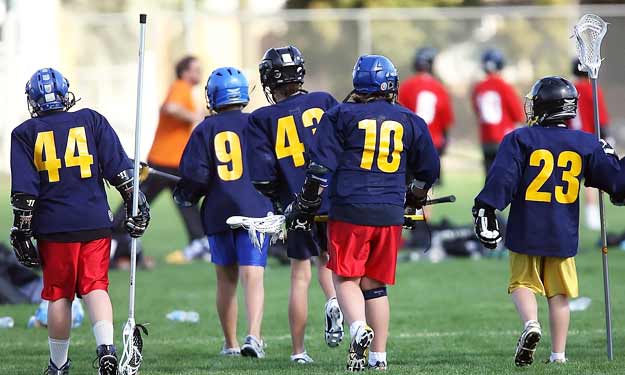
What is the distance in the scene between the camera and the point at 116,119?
2786 centimetres

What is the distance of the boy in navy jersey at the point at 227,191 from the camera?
846cm

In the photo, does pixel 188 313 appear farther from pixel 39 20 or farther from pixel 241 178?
pixel 39 20

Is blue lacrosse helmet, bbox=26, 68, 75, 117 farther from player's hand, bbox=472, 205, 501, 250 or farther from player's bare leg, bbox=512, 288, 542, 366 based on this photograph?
player's bare leg, bbox=512, 288, 542, 366

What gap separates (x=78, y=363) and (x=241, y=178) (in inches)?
62.3

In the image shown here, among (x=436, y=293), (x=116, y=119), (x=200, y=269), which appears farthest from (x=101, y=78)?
(x=436, y=293)

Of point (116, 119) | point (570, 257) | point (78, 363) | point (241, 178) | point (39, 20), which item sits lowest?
point (78, 363)

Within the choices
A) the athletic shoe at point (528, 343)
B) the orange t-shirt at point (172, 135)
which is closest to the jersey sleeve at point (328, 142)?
the athletic shoe at point (528, 343)

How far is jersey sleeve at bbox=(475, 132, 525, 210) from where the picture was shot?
7492 millimetres

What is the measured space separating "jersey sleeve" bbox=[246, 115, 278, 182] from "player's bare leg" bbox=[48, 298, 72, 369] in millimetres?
1433

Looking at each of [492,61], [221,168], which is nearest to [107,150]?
[221,168]

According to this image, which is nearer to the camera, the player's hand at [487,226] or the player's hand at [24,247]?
the player's hand at [24,247]

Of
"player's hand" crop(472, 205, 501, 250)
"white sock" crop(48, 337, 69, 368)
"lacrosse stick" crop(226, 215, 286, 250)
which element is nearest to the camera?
"white sock" crop(48, 337, 69, 368)

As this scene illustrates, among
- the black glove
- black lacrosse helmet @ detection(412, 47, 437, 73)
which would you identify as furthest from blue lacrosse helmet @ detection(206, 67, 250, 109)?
black lacrosse helmet @ detection(412, 47, 437, 73)

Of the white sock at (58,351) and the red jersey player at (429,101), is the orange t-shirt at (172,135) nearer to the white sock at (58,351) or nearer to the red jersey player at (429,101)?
the red jersey player at (429,101)
